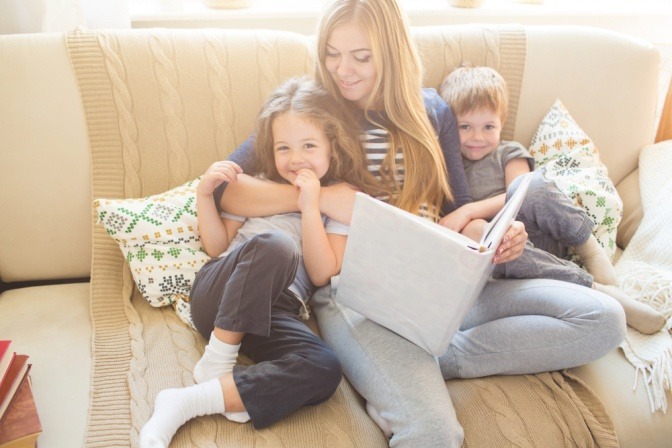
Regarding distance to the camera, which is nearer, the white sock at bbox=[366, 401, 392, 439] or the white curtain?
the white sock at bbox=[366, 401, 392, 439]

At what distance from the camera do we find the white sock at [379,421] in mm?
1061

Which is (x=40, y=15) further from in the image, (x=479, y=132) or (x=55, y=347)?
(x=479, y=132)

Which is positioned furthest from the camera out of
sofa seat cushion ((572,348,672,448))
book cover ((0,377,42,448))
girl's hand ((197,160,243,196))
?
girl's hand ((197,160,243,196))

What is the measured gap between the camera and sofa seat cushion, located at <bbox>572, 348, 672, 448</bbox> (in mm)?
1103

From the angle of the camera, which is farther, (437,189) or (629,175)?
(629,175)

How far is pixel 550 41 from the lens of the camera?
161 centimetres

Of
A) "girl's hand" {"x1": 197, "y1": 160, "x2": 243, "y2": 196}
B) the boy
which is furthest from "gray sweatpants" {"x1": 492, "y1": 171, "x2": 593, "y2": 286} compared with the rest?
"girl's hand" {"x1": 197, "y1": 160, "x2": 243, "y2": 196}

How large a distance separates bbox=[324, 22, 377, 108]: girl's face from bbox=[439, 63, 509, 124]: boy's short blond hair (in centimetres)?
24

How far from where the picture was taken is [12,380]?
95cm

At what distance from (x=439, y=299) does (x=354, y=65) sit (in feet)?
1.88

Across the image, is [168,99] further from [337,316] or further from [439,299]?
[439,299]

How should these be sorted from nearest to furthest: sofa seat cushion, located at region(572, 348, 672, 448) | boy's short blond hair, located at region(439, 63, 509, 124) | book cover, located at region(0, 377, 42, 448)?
book cover, located at region(0, 377, 42, 448), sofa seat cushion, located at region(572, 348, 672, 448), boy's short blond hair, located at region(439, 63, 509, 124)

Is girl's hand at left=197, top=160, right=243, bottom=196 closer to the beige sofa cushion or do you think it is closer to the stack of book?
the beige sofa cushion

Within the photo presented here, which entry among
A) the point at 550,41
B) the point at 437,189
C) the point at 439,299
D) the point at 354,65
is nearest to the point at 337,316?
the point at 439,299
